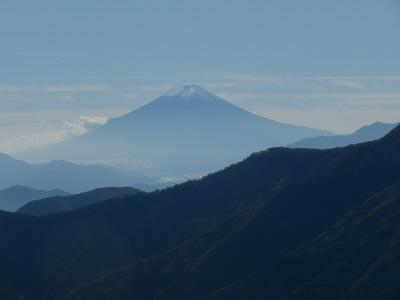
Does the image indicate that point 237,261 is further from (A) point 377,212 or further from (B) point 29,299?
(B) point 29,299

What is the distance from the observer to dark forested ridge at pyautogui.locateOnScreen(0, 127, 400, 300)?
108 ft

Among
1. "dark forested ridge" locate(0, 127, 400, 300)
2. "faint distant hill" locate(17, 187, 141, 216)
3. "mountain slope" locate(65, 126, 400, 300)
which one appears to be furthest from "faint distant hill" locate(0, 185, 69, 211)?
"mountain slope" locate(65, 126, 400, 300)

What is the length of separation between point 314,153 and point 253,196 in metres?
8.21

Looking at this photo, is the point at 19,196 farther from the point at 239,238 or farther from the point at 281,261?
the point at 281,261

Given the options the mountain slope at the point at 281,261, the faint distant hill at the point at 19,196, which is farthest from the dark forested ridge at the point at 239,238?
the faint distant hill at the point at 19,196

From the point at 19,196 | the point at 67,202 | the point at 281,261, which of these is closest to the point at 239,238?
the point at 281,261

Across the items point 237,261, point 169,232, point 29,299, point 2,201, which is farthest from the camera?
point 2,201

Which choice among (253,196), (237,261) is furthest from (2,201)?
(237,261)

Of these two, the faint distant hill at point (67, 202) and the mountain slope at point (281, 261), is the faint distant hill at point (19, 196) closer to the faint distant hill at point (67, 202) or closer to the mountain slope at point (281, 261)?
the faint distant hill at point (67, 202)

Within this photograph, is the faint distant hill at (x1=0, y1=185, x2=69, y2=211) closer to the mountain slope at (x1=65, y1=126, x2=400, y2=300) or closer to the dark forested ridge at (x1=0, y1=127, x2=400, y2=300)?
the dark forested ridge at (x1=0, y1=127, x2=400, y2=300)

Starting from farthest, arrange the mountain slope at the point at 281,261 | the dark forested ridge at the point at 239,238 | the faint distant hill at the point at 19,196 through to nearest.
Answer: the faint distant hill at the point at 19,196 → the dark forested ridge at the point at 239,238 → the mountain slope at the point at 281,261

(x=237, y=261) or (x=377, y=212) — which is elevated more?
(x=377, y=212)

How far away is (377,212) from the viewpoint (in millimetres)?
35562

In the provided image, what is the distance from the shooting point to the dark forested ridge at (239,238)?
108 feet
